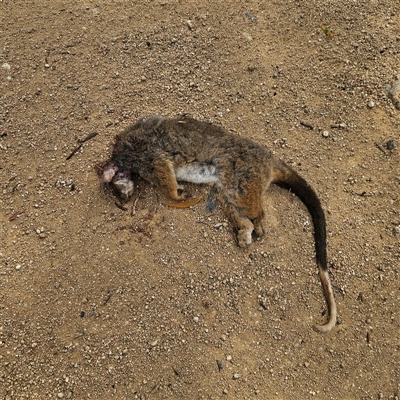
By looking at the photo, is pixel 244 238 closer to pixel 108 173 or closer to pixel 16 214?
pixel 108 173

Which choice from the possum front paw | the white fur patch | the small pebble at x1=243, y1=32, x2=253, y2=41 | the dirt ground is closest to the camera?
the dirt ground

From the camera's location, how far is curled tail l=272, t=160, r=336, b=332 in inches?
187

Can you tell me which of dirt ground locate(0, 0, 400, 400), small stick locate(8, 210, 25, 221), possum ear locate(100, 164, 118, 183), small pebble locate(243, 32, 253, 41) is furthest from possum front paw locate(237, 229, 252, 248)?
small pebble locate(243, 32, 253, 41)

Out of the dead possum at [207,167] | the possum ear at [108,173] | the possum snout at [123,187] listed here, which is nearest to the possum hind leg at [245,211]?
the dead possum at [207,167]

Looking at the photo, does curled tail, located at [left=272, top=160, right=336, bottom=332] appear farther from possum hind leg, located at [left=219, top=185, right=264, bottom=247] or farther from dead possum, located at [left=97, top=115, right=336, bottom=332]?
possum hind leg, located at [left=219, top=185, right=264, bottom=247]

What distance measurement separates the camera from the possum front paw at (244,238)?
5.12 m

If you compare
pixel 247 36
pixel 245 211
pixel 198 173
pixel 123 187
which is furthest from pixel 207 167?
pixel 247 36

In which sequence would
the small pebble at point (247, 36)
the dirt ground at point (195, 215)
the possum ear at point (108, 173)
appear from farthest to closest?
the small pebble at point (247, 36) < the possum ear at point (108, 173) < the dirt ground at point (195, 215)

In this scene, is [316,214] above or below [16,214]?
below

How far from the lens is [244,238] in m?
5.13

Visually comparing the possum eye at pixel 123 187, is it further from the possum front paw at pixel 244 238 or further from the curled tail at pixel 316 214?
the curled tail at pixel 316 214

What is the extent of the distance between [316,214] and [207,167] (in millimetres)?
1864

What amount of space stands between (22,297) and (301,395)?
4174 millimetres

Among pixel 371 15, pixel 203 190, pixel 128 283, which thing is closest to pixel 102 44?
pixel 203 190
